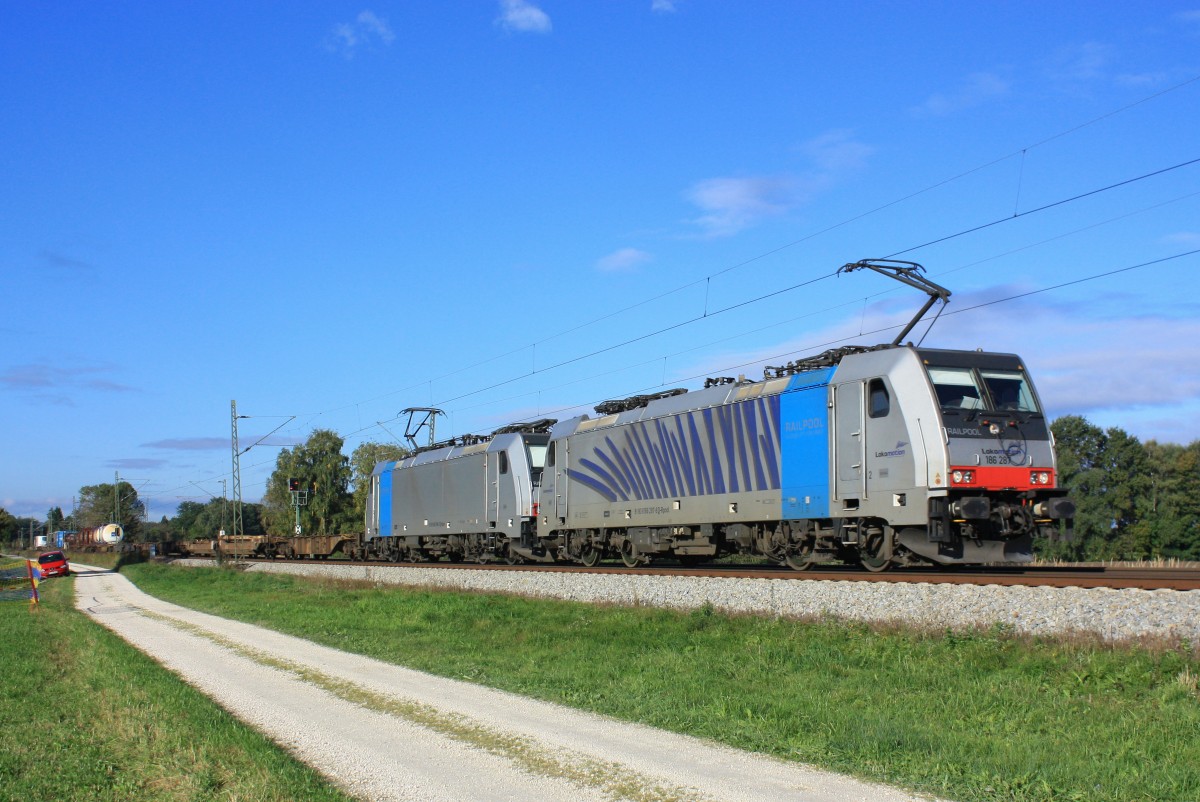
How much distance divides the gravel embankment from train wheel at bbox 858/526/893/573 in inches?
100.0

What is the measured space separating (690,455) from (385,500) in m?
23.6

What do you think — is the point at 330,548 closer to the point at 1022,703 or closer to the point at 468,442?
the point at 468,442

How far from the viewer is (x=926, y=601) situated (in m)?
14.4

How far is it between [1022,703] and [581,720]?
4.20 m

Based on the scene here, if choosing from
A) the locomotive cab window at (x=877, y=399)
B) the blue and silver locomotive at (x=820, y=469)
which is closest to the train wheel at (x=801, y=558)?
the blue and silver locomotive at (x=820, y=469)

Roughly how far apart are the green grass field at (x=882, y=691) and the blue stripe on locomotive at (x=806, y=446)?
3762 mm

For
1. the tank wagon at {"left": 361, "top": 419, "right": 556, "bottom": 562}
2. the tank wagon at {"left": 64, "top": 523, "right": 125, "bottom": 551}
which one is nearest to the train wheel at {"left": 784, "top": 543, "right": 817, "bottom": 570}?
the tank wagon at {"left": 361, "top": 419, "right": 556, "bottom": 562}

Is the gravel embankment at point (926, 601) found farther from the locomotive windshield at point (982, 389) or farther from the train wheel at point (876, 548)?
the locomotive windshield at point (982, 389)

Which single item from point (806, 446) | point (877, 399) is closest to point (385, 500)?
point (806, 446)

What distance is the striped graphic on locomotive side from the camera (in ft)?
72.8

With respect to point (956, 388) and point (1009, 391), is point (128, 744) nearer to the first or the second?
point (956, 388)

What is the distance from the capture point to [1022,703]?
10141 mm

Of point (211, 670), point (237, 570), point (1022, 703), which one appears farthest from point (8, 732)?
point (237, 570)

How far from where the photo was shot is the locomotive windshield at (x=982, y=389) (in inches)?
708
